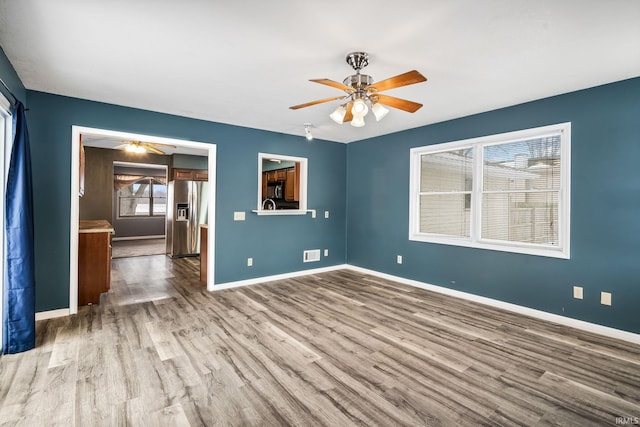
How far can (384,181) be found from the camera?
5.34 m

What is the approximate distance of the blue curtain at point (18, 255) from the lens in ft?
8.34

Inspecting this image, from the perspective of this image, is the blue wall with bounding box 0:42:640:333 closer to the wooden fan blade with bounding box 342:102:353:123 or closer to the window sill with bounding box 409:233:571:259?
the window sill with bounding box 409:233:571:259

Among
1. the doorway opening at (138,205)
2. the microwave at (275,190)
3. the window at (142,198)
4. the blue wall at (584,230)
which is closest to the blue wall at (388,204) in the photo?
the blue wall at (584,230)

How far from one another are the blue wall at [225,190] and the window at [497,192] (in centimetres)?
166

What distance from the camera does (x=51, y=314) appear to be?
342 cm

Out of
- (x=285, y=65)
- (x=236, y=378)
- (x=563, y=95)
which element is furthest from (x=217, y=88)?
(x=563, y=95)

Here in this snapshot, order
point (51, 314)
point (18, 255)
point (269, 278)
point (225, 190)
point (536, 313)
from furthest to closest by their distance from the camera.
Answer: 1. point (269, 278)
2. point (225, 190)
3. point (536, 313)
4. point (51, 314)
5. point (18, 255)

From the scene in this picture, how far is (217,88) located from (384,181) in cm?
313

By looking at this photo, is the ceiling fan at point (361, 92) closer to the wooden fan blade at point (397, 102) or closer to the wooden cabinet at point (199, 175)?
the wooden fan blade at point (397, 102)

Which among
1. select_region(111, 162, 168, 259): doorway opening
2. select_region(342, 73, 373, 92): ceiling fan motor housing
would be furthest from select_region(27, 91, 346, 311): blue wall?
select_region(111, 162, 168, 259): doorway opening

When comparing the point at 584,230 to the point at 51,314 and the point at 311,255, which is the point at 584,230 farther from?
the point at 51,314

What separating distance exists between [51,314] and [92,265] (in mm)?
657

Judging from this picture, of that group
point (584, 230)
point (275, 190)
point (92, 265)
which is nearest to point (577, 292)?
point (584, 230)

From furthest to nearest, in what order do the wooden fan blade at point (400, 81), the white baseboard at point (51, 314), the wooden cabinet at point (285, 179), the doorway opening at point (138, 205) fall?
the doorway opening at point (138, 205) < the wooden cabinet at point (285, 179) < the white baseboard at point (51, 314) < the wooden fan blade at point (400, 81)
